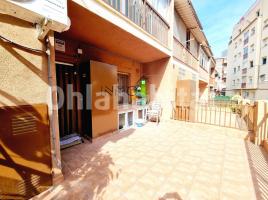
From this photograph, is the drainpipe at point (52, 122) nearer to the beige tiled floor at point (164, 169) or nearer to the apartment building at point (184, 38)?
the beige tiled floor at point (164, 169)

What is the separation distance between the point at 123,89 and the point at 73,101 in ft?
9.31

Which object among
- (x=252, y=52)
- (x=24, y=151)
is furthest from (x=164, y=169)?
(x=252, y=52)

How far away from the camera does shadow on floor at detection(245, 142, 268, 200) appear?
2296 millimetres

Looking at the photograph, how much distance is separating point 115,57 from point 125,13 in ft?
7.17

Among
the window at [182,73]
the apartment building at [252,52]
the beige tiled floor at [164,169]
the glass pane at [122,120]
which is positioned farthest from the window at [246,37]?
the glass pane at [122,120]

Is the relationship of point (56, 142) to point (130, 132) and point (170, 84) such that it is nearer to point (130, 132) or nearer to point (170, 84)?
point (130, 132)

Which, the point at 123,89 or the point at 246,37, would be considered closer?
the point at 123,89

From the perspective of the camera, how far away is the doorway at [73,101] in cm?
430

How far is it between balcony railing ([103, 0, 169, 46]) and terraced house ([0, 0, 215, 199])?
3 cm

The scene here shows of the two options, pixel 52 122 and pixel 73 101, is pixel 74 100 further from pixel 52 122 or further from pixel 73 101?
pixel 52 122

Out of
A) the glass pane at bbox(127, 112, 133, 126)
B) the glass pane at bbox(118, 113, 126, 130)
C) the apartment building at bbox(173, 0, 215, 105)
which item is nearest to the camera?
the glass pane at bbox(118, 113, 126, 130)

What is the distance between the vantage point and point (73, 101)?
459cm

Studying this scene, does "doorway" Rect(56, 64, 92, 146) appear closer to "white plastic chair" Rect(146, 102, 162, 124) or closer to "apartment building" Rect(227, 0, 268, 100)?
"white plastic chair" Rect(146, 102, 162, 124)

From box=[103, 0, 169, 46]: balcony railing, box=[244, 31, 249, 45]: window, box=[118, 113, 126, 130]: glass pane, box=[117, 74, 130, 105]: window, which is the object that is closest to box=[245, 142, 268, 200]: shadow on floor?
box=[118, 113, 126, 130]: glass pane
